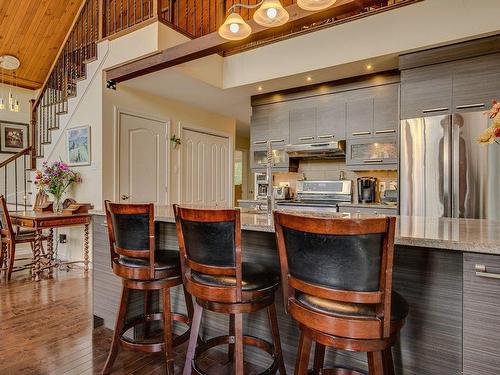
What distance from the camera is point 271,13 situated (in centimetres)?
220

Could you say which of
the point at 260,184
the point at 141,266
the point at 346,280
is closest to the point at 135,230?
the point at 141,266

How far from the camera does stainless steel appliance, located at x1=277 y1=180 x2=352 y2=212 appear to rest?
427 cm

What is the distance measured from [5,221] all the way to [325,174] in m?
4.11

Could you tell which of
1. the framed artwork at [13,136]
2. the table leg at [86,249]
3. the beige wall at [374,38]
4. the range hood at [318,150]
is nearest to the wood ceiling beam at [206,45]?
the beige wall at [374,38]

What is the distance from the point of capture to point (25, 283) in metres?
3.64

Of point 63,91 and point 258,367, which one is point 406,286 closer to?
point 258,367

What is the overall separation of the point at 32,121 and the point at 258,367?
521 cm

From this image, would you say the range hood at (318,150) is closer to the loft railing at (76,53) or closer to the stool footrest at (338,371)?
the loft railing at (76,53)

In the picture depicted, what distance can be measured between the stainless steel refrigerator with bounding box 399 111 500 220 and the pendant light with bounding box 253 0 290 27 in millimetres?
1853

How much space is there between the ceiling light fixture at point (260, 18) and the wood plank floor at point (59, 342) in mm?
2260

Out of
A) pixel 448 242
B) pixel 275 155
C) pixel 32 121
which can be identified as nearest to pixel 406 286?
pixel 448 242

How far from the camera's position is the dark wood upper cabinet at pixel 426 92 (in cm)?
321

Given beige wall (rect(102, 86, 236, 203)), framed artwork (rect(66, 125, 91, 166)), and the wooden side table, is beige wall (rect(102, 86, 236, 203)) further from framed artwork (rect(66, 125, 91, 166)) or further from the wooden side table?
the wooden side table

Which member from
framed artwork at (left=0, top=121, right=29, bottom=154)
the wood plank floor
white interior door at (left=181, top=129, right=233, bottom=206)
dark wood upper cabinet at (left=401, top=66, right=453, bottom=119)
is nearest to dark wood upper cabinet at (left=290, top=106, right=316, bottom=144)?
dark wood upper cabinet at (left=401, top=66, right=453, bottom=119)
